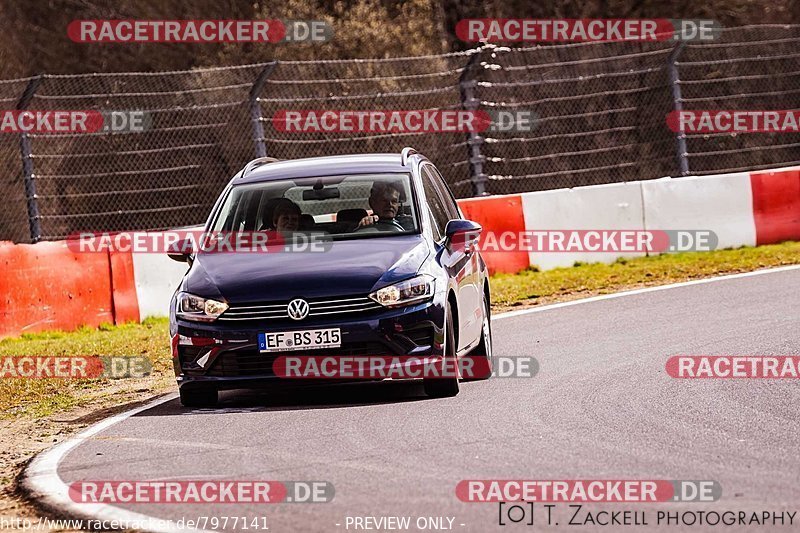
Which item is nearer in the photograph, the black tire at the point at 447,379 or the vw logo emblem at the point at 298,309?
the vw logo emblem at the point at 298,309

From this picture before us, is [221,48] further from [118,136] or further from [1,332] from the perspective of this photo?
[1,332]

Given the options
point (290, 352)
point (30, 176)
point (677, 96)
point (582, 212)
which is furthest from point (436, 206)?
point (677, 96)

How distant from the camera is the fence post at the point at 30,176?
16953mm

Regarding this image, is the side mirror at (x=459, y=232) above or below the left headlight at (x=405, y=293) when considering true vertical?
above

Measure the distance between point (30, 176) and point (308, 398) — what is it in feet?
27.7

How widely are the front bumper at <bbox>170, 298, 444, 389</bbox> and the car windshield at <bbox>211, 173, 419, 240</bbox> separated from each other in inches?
40.4

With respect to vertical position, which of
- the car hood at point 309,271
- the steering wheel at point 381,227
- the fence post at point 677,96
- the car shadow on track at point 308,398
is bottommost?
the car shadow on track at point 308,398

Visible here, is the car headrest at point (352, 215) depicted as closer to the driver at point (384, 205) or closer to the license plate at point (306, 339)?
the driver at point (384, 205)

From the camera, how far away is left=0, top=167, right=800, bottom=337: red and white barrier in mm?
14891

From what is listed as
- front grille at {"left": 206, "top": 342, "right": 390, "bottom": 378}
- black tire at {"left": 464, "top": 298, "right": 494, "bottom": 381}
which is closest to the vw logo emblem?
front grille at {"left": 206, "top": 342, "right": 390, "bottom": 378}

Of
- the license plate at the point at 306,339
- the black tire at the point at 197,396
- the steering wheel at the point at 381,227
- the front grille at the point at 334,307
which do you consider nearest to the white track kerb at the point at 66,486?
the black tire at the point at 197,396

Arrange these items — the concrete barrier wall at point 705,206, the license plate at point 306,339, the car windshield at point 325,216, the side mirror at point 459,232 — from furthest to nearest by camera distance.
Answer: the concrete barrier wall at point 705,206, the car windshield at point 325,216, the side mirror at point 459,232, the license plate at point 306,339

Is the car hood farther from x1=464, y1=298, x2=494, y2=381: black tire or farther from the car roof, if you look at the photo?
x1=464, y1=298, x2=494, y2=381: black tire

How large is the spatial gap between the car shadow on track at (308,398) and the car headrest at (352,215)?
45.2 inches
